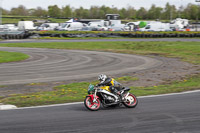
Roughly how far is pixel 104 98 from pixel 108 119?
120cm

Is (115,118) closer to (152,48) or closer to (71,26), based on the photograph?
(152,48)

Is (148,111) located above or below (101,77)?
below

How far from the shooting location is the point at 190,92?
1261 cm

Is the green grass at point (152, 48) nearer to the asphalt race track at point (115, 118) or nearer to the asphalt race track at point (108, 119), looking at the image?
the asphalt race track at point (115, 118)

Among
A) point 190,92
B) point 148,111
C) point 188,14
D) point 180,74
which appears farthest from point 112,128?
point 188,14

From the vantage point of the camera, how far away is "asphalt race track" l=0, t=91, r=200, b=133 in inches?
299

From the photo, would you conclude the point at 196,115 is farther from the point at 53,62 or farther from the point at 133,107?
the point at 53,62

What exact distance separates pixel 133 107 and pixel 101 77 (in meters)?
1.34

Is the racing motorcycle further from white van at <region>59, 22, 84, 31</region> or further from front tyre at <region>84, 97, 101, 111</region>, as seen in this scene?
white van at <region>59, 22, 84, 31</region>

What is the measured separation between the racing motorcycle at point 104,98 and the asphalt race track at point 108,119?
17cm

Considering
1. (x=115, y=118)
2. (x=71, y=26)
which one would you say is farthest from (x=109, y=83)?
(x=71, y=26)

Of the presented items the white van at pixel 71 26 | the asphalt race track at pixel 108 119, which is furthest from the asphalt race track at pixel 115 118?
the white van at pixel 71 26

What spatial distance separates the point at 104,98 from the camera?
962 cm

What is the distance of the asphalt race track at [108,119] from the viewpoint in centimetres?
760
